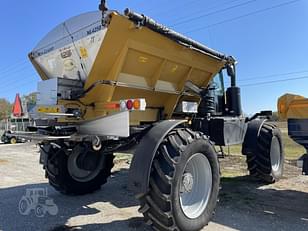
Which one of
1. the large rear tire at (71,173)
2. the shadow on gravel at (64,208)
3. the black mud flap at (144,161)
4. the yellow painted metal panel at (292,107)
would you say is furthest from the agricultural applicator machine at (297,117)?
the large rear tire at (71,173)

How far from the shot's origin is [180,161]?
392cm

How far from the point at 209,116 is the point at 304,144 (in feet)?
5.75

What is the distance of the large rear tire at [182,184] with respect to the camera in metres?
3.73

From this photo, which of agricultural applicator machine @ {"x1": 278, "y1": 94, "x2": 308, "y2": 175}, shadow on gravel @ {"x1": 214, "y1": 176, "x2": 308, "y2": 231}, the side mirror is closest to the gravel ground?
shadow on gravel @ {"x1": 214, "y1": 176, "x2": 308, "y2": 231}

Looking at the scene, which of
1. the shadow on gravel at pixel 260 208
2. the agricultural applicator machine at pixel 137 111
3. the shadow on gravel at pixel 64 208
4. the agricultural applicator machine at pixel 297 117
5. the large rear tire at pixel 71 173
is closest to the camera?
the agricultural applicator machine at pixel 137 111

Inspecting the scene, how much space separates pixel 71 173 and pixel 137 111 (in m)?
1.99

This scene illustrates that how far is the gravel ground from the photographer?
448cm

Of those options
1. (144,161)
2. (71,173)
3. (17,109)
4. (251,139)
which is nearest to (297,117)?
(251,139)

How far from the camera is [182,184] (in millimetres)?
4172

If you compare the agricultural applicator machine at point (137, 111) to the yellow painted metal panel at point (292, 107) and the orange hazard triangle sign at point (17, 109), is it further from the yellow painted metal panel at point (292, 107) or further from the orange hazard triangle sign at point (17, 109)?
the yellow painted metal panel at point (292, 107)

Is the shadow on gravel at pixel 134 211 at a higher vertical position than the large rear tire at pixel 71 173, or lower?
lower

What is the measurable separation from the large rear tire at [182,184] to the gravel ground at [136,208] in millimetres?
391

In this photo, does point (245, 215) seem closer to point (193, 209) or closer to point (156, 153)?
point (193, 209)

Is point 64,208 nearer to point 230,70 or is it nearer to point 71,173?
point 71,173
